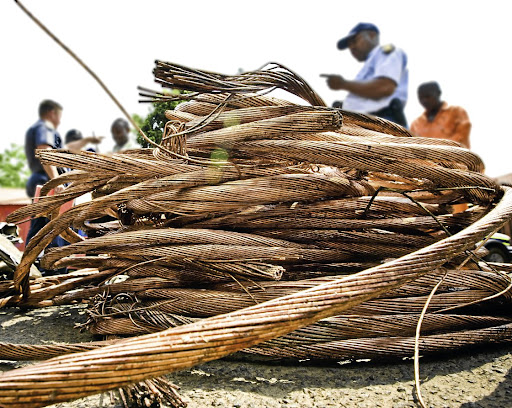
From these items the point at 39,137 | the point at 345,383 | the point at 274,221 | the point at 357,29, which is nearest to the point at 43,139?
the point at 39,137

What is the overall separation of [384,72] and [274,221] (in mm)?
1914

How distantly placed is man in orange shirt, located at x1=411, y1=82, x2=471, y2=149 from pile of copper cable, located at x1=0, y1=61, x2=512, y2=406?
6.15ft

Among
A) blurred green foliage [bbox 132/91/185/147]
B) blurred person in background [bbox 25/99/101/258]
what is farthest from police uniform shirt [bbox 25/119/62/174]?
blurred green foliage [bbox 132/91/185/147]

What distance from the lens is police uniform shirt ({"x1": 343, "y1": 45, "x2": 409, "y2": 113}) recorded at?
8.97 ft

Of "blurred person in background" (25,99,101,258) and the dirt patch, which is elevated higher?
"blurred person in background" (25,99,101,258)

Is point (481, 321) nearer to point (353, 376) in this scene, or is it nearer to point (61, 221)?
point (353, 376)

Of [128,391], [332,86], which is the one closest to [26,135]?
[332,86]

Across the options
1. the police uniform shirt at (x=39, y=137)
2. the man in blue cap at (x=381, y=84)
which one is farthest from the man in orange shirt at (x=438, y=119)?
the police uniform shirt at (x=39, y=137)

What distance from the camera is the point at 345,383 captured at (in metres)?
0.91

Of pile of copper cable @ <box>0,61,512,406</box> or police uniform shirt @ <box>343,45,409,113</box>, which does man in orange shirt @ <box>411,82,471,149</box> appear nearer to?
police uniform shirt @ <box>343,45,409,113</box>

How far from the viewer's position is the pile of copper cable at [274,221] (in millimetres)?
1052

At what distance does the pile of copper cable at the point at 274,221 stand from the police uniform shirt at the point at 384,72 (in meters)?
1.56

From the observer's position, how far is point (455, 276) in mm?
1116

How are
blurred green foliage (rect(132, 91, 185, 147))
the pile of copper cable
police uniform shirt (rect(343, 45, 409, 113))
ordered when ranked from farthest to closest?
police uniform shirt (rect(343, 45, 409, 113)), blurred green foliage (rect(132, 91, 185, 147)), the pile of copper cable
